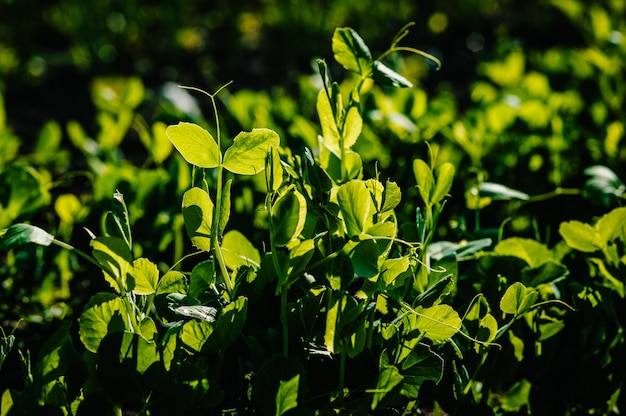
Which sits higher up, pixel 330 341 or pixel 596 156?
pixel 330 341

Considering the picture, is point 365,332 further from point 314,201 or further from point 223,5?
point 223,5

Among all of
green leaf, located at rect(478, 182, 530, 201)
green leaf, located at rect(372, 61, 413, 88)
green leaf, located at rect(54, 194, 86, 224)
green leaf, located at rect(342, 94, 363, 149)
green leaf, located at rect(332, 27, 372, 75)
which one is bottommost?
green leaf, located at rect(54, 194, 86, 224)

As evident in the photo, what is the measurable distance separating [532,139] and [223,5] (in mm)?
2976

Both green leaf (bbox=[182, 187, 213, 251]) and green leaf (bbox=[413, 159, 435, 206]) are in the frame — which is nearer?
green leaf (bbox=[182, 187, 213, 251])

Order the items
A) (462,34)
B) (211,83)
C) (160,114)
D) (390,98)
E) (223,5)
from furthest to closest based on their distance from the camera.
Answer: (462,34) < (223,5) < (211,83) < (390,98) < (160,114)

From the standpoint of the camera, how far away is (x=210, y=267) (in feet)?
3.75

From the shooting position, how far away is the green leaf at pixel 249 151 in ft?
3.56

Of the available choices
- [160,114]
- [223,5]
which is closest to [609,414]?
[160,114]

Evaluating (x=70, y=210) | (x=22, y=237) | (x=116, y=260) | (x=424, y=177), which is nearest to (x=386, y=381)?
(x=424, y=177)

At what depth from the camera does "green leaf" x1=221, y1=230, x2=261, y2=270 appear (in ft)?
4.14

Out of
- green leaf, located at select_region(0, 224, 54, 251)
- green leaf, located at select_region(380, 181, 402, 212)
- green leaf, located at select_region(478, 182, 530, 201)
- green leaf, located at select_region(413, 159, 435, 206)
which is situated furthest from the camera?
green leaf, located at select_region(478, 182, 530, 201)

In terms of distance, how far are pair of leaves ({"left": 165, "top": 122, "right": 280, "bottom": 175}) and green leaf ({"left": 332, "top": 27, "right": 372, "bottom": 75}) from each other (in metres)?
0.22

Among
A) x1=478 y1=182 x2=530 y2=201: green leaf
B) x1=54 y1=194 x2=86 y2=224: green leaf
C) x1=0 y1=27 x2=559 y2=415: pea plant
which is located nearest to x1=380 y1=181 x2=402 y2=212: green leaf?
x1=0 y1=27 x2=559 y2=415: pea plant

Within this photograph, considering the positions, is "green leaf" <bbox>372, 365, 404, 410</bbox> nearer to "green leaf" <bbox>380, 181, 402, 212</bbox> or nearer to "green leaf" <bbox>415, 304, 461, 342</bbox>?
"green leaf" <bbox>415, 304, 461, 342</bbox>
